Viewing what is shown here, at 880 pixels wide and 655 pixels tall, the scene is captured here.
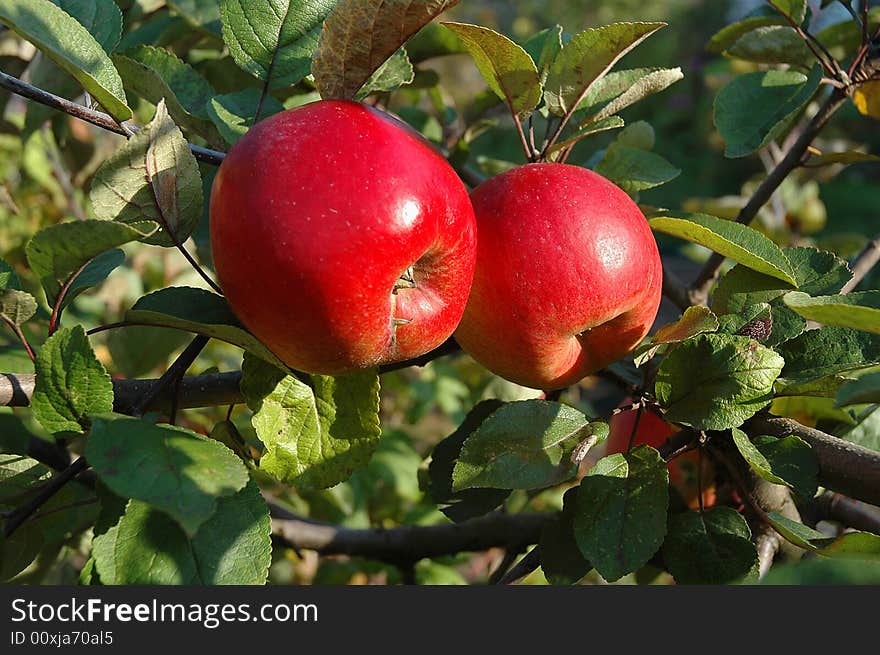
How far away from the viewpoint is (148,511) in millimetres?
609

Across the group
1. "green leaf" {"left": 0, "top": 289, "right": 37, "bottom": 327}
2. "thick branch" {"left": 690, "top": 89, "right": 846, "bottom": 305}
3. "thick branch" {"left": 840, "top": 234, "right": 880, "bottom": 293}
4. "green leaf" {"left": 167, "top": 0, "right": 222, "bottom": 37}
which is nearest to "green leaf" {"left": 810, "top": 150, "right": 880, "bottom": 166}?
"thick branch" {"left": 690, "top": 89, "right": 846, "bottom": 305}

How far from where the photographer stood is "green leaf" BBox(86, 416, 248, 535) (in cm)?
48

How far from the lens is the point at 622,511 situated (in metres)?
0.67

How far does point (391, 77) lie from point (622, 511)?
43cm

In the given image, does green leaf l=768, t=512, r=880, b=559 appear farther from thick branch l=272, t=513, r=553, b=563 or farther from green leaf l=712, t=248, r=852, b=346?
thick branch l=272, t=513, r=553, b=563

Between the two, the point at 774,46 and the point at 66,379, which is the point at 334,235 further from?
the point at 774,46

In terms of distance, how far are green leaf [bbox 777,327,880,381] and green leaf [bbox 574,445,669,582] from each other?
15 cm

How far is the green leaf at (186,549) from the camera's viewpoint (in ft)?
1.90

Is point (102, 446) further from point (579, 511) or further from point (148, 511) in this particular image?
point (579, 511)

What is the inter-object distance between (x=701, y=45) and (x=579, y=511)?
31.1 feet

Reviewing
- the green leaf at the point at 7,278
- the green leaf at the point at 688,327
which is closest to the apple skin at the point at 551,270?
the green leaf at the point at 688,327

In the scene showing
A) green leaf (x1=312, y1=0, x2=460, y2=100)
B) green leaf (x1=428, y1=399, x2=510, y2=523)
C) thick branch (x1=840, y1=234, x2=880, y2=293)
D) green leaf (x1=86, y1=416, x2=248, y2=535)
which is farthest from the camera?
thick branch (x1=840, y1=234, x2=880, y2=293)

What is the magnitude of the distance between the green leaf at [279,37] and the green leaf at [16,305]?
0.89 ft

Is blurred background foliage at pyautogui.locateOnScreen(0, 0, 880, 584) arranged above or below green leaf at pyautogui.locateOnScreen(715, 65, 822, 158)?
below
